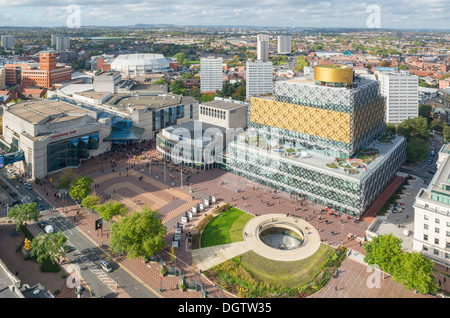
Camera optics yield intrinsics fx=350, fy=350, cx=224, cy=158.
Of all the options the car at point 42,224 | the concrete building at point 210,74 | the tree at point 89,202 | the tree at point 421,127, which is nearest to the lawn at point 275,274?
the tree at point 89,202

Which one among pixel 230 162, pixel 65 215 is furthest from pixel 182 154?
pixel 65 215

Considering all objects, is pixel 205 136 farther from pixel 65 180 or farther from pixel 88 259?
pixel 88 259

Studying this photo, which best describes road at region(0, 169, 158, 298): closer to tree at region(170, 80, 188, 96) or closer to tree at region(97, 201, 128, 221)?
tree at region(97, 201, 128, 221)

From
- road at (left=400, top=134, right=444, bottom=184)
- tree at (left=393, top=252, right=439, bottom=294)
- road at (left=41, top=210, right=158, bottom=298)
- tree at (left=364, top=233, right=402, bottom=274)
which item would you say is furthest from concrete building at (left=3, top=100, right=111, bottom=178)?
road at (left=400, top=134, right=444, bottom=184)

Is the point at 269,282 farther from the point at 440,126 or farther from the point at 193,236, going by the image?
the point at 440,126

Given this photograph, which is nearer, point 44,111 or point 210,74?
point 44,111

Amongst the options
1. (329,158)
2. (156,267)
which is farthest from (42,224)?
(329,158)

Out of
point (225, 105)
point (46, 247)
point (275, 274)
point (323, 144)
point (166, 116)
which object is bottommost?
point (275, 274)
